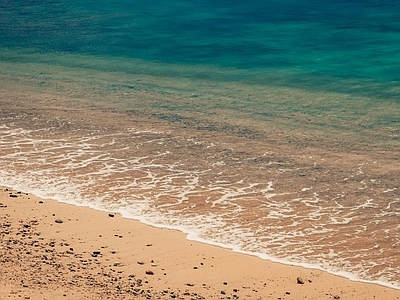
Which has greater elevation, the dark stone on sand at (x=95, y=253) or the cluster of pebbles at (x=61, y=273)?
the cluster of pebbles at (x=61, y=273)

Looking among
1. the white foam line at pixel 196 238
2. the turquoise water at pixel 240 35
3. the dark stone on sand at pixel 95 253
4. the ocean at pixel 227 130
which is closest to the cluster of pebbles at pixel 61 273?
the dark stone on sand at pixel 95 253

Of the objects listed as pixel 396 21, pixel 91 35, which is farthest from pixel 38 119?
pixel 396 21

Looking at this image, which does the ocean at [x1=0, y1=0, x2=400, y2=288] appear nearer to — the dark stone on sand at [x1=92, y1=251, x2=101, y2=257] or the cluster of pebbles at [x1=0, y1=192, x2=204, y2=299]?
the dark stone on sand at [x1=92, y1=251, x2=101, y2=257]

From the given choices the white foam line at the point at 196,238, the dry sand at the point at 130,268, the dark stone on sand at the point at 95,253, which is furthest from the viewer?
the dark stone on sand at the point at 95,253

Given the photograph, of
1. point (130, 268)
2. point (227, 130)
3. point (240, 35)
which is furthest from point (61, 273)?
point (240, 35)

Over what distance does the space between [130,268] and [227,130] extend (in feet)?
20.7

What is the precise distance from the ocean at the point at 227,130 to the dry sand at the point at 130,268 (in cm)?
35

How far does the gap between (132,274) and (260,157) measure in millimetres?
4944

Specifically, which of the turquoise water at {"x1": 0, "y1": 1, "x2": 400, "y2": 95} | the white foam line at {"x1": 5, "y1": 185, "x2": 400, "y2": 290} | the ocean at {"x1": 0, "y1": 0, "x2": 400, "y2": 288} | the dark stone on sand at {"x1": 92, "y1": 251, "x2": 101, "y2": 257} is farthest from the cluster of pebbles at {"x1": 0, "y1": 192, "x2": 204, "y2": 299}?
the turquoise water at {"x1": 0, "y1": 1, "x2": 400, "y2": 95}

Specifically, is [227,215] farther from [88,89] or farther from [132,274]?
[88,89]

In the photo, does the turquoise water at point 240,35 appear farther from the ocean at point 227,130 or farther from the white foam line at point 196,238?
the white foam line at point 196,238

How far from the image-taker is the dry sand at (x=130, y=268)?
6.48 metres

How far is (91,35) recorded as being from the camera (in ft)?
81.7

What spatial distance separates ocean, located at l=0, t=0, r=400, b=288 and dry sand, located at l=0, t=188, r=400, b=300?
349 mm
